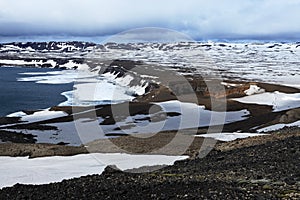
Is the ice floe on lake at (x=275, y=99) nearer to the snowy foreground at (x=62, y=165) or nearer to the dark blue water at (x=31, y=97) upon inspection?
the dark blue water at (x=31, y=97)

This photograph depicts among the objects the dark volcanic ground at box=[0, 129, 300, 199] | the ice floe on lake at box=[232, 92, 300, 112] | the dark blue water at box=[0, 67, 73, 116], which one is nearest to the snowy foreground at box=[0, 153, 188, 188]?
the dark volcanic ground at box=[0, 129, 300, 199]

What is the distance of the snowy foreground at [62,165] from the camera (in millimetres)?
15586

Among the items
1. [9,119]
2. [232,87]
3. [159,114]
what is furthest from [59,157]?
[232,87]

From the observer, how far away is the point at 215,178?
11.2 m

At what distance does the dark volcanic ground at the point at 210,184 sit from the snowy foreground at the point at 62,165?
3103mm

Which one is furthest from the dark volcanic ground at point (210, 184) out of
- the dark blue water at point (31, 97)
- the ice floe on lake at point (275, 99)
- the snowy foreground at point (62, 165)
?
the dark blue water at point (31, 97)

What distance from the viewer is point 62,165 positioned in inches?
697

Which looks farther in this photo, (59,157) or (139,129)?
(139,129)

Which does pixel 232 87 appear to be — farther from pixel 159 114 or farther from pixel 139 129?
pixel 139 129

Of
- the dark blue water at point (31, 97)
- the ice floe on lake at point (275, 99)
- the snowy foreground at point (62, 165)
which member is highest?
the snowy foreground at point (62, 165)

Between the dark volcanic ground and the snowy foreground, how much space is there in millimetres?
3103

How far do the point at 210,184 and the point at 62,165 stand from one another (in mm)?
9378

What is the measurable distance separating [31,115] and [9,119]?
12.4ft

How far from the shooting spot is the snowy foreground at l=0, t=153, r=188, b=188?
15586 mm
